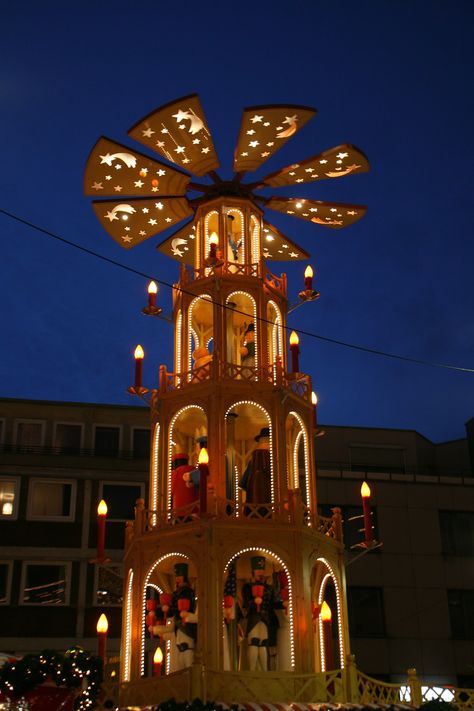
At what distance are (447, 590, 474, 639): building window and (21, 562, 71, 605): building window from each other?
16.2 metres

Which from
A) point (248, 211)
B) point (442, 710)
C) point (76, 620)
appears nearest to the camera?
point (442, 710)

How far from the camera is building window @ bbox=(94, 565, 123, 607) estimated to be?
3694cm

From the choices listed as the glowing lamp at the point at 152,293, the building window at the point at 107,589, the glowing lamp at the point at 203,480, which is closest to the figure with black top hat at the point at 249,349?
the glowing lamp at the point at 152,293

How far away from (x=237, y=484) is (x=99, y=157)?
8.56 meters

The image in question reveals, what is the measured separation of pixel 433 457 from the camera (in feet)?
156

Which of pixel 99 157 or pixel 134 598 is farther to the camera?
pixel 99 157

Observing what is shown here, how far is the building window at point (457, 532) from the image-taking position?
40.8m

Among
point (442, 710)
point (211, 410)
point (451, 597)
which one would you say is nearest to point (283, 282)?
point (211, 410)

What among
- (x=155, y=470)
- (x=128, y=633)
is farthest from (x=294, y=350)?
(x=128, y=633)

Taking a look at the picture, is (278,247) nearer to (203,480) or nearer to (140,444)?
(203,480)

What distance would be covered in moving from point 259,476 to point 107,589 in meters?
17.8

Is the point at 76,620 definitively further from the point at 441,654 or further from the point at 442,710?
the point at 442,710

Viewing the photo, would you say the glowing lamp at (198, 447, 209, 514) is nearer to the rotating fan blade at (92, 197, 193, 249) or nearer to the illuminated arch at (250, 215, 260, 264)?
the illuminated arch at (250, 215, 260, 264)

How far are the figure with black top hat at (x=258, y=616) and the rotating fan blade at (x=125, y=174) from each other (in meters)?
9.44
